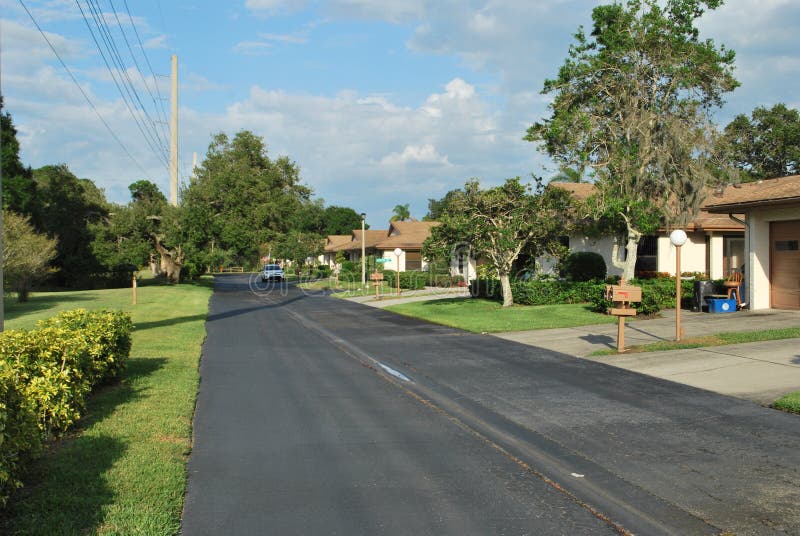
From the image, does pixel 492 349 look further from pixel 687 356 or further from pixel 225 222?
A: pixel 225 222

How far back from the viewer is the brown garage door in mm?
18797

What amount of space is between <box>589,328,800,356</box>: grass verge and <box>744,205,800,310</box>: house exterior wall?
5.41 m

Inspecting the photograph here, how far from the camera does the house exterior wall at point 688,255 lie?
2647 cm

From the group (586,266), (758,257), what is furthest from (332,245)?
(758,257)

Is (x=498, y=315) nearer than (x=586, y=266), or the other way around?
(x=498, y=315)

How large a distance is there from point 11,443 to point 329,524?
2.63 meters

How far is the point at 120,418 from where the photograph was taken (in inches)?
305

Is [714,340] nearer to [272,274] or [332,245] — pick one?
[272,274]

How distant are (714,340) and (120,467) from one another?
12448mm

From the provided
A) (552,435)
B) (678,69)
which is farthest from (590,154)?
(552,435)

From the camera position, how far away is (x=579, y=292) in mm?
24547

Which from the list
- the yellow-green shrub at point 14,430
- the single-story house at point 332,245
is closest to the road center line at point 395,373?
the yellow-green shrub at point 14,430

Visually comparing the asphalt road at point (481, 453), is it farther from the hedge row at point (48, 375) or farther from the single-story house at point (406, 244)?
the single-story house at point (406, 244)

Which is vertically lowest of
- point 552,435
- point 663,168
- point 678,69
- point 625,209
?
point 552,435
